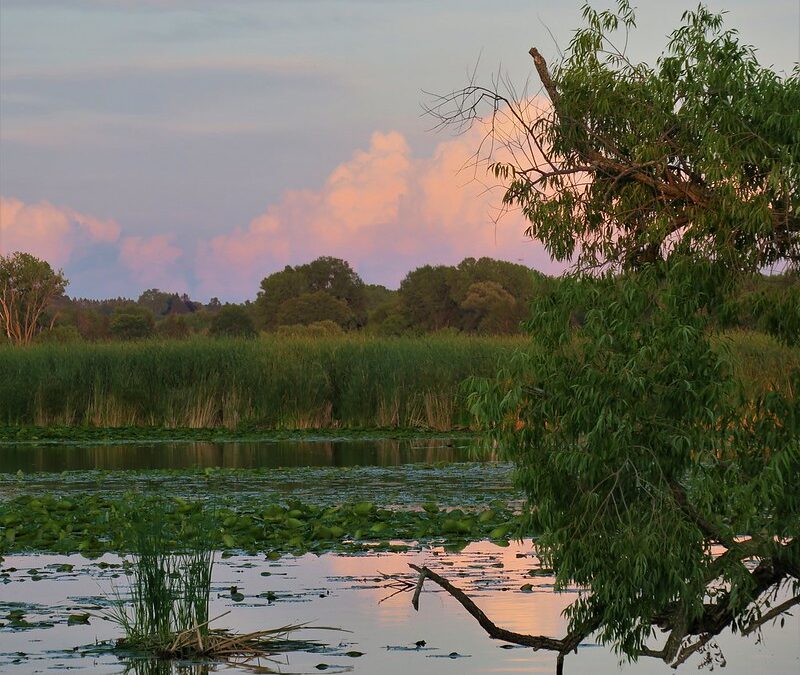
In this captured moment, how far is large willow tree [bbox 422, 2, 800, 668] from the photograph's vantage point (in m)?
8.76

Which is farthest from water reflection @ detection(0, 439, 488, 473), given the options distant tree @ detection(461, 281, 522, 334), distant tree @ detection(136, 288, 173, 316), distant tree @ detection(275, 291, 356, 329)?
distant tree @ detection(136, 288, 173, 316)

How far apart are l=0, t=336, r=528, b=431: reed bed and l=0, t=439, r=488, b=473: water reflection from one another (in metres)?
2.53

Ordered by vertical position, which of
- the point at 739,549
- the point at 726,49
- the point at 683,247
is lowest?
the point at 739,549

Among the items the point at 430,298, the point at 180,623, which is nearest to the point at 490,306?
the point at 430,298

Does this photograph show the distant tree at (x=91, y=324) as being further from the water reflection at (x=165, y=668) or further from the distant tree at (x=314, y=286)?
the water reflection at (x=165, y=668)

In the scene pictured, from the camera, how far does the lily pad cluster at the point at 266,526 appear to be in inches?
526

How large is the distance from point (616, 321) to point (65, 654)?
3861 mm

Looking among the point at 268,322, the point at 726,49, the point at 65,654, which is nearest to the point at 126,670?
the point at 65,654

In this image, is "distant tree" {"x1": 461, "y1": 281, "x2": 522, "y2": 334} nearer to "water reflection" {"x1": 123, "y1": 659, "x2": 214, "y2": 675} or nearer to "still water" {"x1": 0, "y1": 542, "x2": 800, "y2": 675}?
"still water" {"x1": 0, "y1": 542, "x2": 800, "y2": 675}

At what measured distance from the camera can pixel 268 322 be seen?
9200 cm

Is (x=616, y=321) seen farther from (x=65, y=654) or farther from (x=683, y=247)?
(x=65, y=654)

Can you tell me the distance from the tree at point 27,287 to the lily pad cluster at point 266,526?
194ft

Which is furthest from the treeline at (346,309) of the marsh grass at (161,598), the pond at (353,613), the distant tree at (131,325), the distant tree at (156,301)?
the marsh grass at (161,598)

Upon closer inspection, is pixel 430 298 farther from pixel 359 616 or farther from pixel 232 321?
pixel 359 616
